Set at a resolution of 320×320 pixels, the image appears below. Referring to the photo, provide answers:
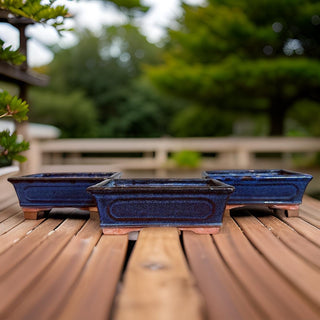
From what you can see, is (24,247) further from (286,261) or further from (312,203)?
(312,203)

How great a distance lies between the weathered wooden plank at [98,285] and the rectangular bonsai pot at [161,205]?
0.17 metres

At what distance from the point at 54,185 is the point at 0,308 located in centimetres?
105

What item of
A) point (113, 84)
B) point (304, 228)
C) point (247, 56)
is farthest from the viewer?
point (113, 84)

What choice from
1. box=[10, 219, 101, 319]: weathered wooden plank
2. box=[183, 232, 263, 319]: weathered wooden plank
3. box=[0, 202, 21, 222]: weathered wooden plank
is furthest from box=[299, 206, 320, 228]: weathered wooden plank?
box=[0, 202, 21, 222]: weathered wooden plank

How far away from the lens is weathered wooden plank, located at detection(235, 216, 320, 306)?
1.11 metres

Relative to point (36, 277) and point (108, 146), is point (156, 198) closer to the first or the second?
point (36, 277)

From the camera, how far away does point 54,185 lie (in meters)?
1.97

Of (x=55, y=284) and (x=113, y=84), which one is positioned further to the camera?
(x=113, y=84)

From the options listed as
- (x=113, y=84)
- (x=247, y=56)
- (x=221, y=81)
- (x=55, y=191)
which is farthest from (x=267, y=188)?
(x=113, y=84)

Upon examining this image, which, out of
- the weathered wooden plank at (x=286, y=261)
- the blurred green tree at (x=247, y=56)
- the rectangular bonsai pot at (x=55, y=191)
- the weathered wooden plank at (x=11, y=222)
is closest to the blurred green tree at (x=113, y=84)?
the blurred green tree at (x=247, y=56)

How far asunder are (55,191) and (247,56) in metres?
5.83

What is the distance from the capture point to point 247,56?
6.80 metres

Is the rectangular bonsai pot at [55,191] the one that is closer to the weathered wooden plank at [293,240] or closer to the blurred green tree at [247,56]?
the weathered wooden plank at [293,240]

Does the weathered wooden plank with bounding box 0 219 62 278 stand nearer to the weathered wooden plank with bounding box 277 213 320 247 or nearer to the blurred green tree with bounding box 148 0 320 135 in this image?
the weathered wooden plank with bounding box 277 213 320 247
